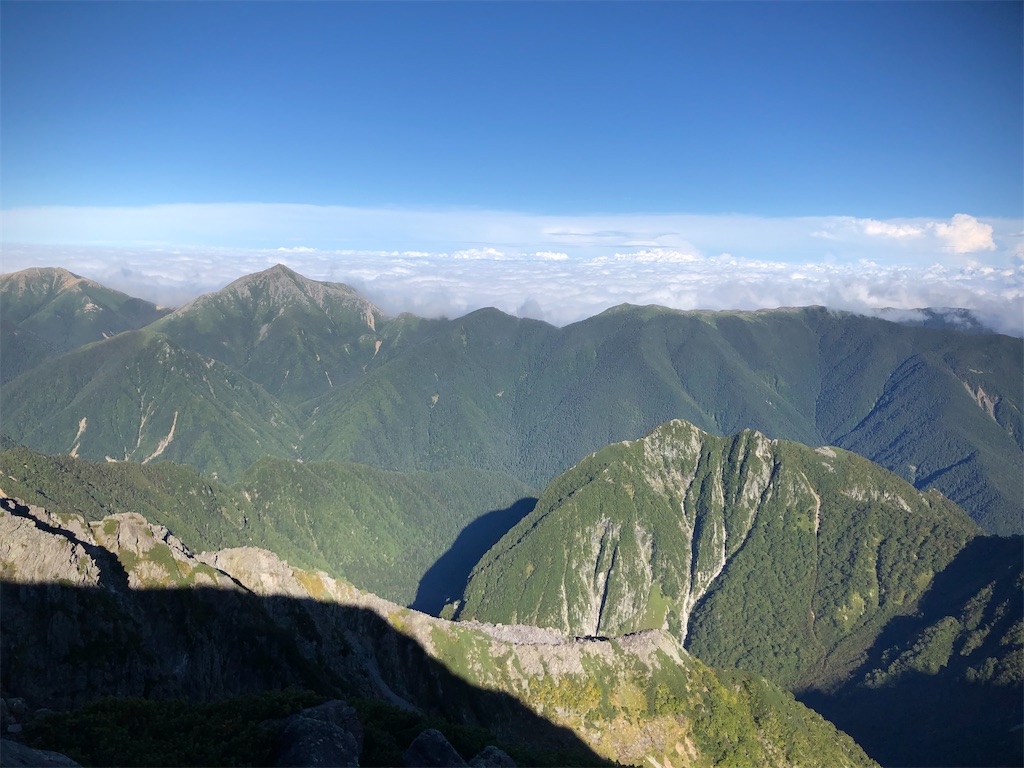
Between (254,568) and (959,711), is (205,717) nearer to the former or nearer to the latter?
(254,568)

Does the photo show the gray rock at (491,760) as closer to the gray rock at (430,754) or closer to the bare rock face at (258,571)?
the gray rock at (430,754)

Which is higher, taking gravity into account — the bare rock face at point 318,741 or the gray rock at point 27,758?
the gray rock at point 27,758

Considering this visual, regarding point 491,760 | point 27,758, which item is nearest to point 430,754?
point 491,760

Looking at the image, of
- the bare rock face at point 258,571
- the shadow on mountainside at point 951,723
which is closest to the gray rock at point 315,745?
the bare rock face at point 258,571

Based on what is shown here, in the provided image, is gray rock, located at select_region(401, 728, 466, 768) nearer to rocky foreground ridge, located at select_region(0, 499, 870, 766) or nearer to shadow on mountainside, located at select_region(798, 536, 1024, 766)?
rocky foreground ridge, located at select_region(0, 499, 870, 766)

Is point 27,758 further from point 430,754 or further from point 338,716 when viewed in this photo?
point 430,754

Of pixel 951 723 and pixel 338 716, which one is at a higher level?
pixel 338 716
